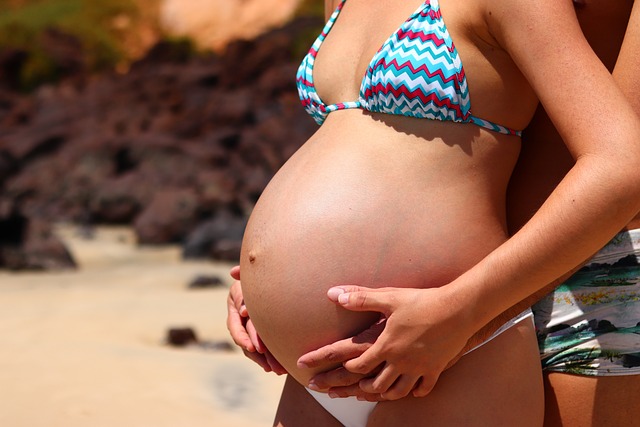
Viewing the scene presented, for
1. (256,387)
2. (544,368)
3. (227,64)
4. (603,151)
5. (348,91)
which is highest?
(227,64)

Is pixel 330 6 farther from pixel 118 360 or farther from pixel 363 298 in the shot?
pixel 118 360

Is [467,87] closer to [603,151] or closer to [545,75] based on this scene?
[545,75]

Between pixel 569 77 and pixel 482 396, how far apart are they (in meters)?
0.64

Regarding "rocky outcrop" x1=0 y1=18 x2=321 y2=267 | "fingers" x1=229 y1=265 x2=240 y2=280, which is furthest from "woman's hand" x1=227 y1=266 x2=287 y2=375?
"rocky outcrop" x1=0 y1=18 x2=321 y2=267

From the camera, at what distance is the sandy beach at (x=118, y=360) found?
13.3 ft

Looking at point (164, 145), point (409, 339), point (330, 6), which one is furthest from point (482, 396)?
point (164, 145)

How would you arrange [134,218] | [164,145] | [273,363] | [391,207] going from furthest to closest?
[164,145], [134,218], [273,363], [391,207]

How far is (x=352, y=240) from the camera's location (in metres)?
2.00

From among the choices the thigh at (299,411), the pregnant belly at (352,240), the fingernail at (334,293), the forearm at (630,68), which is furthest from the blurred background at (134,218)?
Answer: the forearm at (630,68)

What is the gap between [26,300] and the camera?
263 inches

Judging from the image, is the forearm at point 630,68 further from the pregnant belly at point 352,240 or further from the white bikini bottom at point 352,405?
the pregnant belly at point 352,240

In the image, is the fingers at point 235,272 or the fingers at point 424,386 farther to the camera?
the fingers at point 235,272

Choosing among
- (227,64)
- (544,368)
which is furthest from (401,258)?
(227,64)

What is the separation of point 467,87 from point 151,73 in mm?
13832
